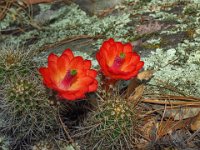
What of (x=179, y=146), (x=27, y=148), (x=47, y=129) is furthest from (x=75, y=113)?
(x=179, y=146)

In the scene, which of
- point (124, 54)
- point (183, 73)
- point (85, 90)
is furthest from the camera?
point (183, 73)

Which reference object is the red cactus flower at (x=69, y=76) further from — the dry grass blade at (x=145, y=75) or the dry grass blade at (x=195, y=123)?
the dry grass blade at (x=195, y=123)

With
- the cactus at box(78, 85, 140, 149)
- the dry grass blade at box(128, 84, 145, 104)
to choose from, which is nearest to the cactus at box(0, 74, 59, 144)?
the cactus at box(78, 85, 140, 149)

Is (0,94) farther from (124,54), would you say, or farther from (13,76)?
(124,54)

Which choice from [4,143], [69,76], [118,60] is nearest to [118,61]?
Result: [118,60]

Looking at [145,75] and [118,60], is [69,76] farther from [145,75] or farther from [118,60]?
[145,75]
